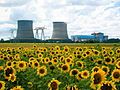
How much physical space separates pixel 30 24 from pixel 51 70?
12310 centimetres

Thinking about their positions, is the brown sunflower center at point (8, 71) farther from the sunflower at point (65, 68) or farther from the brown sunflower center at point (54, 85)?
the brown sunflower center at point (54, 85)

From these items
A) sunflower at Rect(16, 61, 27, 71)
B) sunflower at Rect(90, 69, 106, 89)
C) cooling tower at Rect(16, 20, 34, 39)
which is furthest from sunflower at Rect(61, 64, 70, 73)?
cooling tower at Rect(16, 20, 34, 39)

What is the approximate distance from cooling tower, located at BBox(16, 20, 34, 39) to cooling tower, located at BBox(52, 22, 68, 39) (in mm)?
8742

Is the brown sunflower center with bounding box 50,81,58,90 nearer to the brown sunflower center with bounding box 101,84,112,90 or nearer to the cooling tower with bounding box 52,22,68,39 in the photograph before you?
the brown sunflower center with bounding box 101,84,112,90

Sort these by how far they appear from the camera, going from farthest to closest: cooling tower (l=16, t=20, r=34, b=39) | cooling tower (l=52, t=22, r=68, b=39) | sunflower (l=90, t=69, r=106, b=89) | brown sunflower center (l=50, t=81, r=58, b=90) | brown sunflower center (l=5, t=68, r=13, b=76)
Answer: cooling tower (l=52, t=22, r=68, b=39) → cooling tower (l=16, t=20, r=34, b=39) → brown sunflower center (l=5, t=68, r=13, b=76) → sunflower (l=90, t=69, r=106, b=89) → brown sunflower center (l=50, t=81, r=58, b=90)

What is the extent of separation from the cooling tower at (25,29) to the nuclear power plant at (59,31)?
875 centimetres

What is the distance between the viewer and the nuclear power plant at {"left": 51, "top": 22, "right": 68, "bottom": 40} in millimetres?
137750

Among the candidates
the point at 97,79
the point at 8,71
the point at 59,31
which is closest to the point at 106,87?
the point at 97,79

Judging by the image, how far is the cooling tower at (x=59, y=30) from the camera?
13755 centimetres

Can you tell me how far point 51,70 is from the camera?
10664 mm

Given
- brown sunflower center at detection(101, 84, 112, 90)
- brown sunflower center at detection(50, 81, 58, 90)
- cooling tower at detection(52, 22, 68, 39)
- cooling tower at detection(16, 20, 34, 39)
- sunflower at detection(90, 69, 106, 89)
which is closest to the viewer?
brown sunflower center at detection(101, 84, 112, 90)

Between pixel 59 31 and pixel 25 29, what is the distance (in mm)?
13358

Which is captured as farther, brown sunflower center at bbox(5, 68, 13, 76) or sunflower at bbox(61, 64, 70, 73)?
sunflower at bbox(61, 64, 70, 73)

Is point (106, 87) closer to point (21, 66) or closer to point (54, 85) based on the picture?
point (54, 85)
